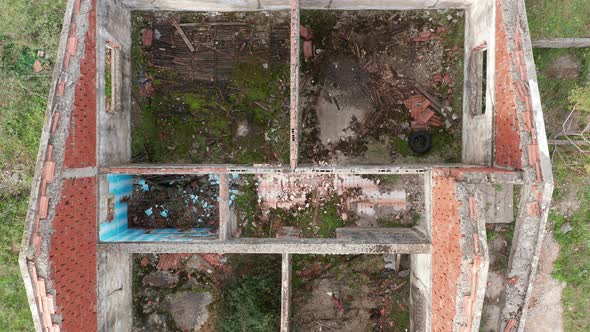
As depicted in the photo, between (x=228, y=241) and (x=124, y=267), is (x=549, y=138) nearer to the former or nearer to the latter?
(x=228, y=241)

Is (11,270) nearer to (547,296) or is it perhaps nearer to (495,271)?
(495,271)

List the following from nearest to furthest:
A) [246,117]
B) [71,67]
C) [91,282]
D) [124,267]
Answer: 1. [71,67]
2. [91,282]
3. [124,267]
4. [246,117]

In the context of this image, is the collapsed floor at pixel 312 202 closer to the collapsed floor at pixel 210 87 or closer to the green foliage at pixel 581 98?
the collapsed floor at pixel 210 87

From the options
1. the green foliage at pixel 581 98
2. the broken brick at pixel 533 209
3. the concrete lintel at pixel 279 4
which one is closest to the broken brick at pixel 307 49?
the concrete lintel at pixel 279 4

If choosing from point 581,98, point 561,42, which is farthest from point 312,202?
point 561,42

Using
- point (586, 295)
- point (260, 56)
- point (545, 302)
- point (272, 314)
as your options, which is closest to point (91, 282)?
point (272, 314)

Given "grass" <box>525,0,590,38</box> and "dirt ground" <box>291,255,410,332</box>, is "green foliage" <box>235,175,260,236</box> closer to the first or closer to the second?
"dirt ground" <box>291,255,410,332</box>
